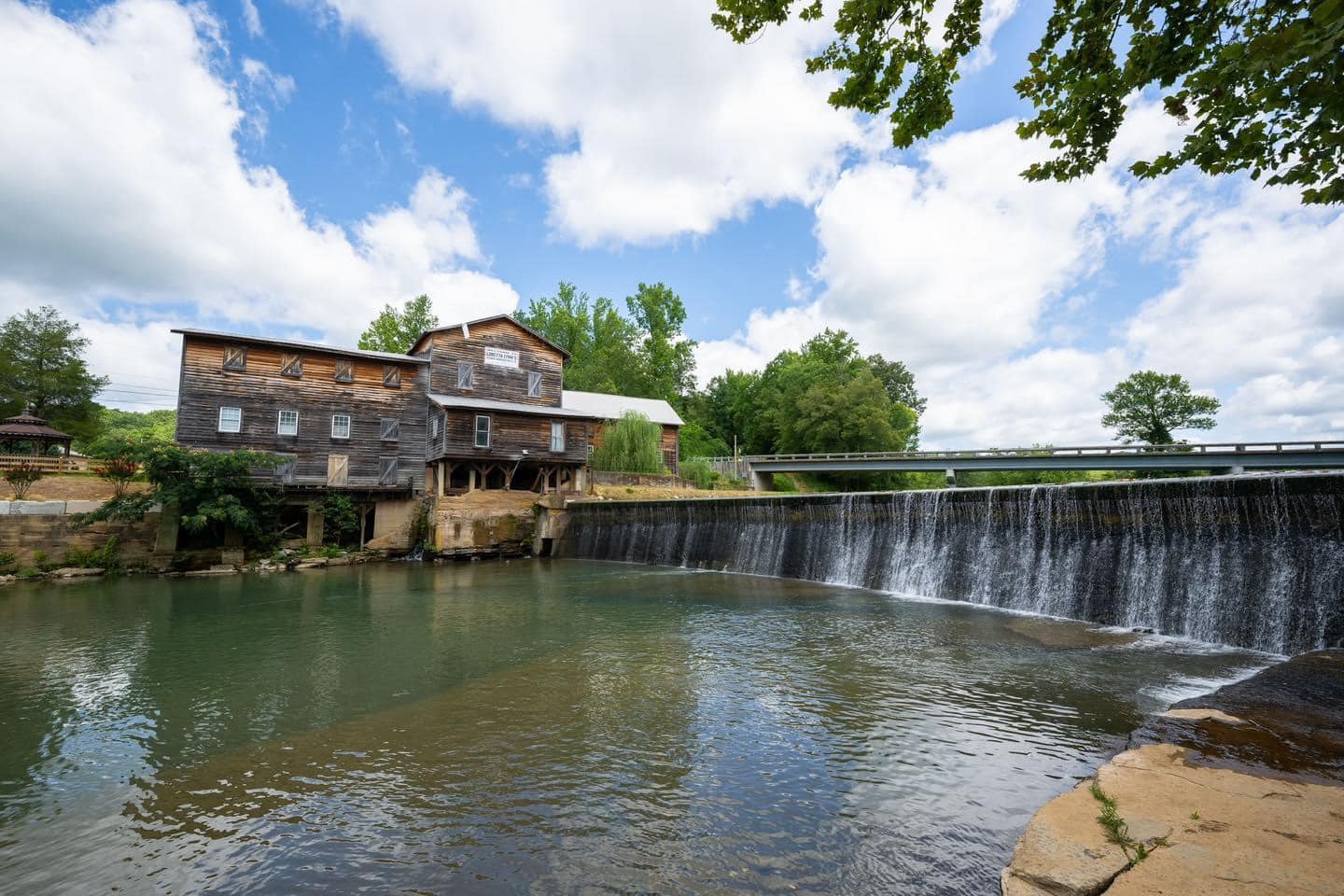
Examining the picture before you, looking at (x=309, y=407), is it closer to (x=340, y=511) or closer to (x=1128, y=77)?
(x=340, y=511)

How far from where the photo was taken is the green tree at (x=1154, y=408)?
55.5 m

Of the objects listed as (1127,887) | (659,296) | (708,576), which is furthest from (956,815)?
(659,296)

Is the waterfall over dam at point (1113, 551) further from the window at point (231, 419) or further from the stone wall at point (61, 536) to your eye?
the window at point (231, 419)

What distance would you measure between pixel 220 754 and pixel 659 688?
13.2 feet

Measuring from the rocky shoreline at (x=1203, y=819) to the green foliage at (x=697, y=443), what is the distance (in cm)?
4782

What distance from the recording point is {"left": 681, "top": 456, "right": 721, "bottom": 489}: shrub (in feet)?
131

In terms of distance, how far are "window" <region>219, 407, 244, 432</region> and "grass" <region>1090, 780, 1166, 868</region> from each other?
97.0 ft

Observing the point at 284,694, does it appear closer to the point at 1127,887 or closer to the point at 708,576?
the point at 1127,887

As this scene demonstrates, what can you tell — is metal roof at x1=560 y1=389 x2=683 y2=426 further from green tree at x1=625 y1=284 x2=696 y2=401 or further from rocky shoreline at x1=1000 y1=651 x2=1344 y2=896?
rocky shoreline at x1=1000 y1=651 x2=1344 y2=896

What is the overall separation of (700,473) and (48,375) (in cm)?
3822

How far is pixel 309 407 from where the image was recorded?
2631 cm

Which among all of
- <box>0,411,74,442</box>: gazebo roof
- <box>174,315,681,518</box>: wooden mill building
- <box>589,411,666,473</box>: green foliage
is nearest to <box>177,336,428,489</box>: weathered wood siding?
<box>174,315,681,518</box>: wooden mill building

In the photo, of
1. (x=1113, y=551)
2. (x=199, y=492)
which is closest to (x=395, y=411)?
(x=199, y=492)

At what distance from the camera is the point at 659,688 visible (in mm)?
6762
